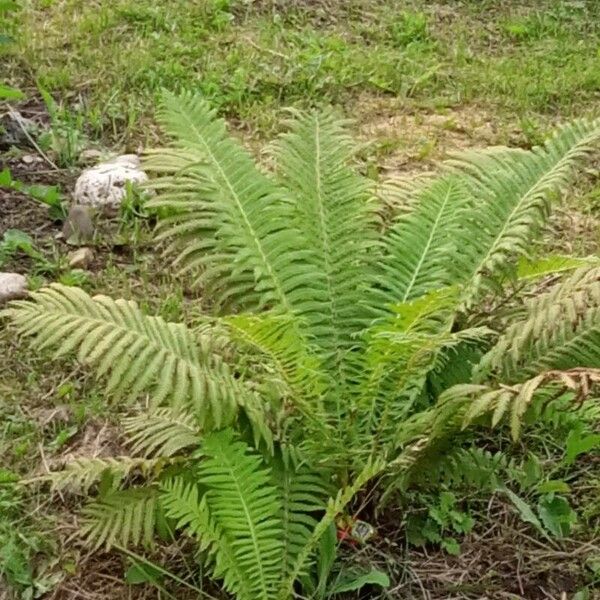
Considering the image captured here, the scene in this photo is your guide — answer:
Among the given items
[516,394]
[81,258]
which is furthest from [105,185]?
A: [516,394]

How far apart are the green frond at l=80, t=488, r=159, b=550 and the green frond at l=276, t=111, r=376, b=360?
0.53 m

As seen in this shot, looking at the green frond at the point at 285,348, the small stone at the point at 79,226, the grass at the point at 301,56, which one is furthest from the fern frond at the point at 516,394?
the grass at the point at 301,56

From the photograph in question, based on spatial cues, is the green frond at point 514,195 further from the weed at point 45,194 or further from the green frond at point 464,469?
the weed at point 45,194

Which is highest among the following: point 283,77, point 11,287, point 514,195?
point 514,195

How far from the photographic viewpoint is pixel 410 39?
16.5 feet

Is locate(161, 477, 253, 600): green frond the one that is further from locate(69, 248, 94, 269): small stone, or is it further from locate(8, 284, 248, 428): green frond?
locate(69, 248, 94, 269): small stone

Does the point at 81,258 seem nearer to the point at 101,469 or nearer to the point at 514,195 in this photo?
the point at 101,469

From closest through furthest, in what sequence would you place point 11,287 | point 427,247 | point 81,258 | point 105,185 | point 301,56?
point 427,247 → point 11,287 → point 81,258 → point 105,185 → point 301,56

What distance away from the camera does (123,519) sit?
2348 millimetres

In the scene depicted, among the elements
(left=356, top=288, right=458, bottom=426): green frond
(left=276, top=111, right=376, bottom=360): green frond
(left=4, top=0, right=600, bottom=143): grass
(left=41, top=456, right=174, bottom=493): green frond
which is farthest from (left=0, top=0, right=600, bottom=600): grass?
(left=356, top=288, right=458, bottom=426): green frond

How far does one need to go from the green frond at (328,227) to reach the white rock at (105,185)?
2.87ft

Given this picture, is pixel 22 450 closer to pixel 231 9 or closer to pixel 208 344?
pixel 208 344

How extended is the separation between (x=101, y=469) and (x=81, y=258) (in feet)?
3.75

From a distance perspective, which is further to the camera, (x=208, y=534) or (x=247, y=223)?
(x=247, y=223)
